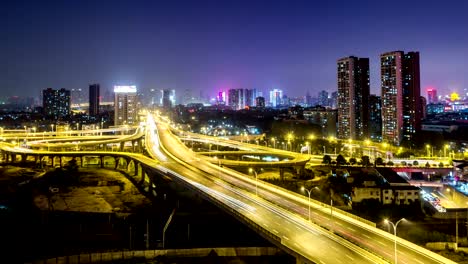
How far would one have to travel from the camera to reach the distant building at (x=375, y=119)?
8538 centimetres

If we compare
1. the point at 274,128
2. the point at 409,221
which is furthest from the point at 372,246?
the point at 274,128

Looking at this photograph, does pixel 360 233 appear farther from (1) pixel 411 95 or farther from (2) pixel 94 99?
(2) pixel 94 99

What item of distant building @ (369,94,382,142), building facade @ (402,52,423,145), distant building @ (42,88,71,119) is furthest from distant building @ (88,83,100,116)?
building facade @ (402,52,423,145)

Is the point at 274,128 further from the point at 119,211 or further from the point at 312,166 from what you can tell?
the point at 119,211

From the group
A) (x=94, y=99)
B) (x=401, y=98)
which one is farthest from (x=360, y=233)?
(x=94, y=99)

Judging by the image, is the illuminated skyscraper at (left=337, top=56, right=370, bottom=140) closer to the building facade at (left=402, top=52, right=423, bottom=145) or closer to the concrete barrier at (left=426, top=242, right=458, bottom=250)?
the building facade at (left=402, top=52, right=423, bottom=145)

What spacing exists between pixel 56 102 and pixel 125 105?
4222 cm

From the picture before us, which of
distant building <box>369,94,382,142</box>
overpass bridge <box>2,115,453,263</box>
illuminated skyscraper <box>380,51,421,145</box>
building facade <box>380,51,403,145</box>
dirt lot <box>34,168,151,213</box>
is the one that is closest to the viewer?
overpass bridge <box>2,115,453,263</box>

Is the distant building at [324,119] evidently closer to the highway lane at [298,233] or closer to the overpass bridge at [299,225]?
the overpass bridge at [299,225]

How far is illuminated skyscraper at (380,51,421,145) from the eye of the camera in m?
73.4

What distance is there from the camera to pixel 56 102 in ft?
507

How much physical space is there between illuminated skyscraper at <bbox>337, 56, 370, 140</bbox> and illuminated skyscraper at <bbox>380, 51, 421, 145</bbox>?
6867 mm

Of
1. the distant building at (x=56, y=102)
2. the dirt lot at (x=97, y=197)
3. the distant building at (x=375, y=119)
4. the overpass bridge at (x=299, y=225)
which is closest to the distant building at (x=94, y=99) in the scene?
the distant building at (x=56, y=102)

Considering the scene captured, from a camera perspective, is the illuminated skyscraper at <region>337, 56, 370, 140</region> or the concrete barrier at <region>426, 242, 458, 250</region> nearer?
the concrete barrier at <region>426, 242, 458, 250</region>
